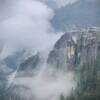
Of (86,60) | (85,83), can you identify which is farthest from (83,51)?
(85,83)

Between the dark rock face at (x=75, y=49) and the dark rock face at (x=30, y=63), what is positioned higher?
the dark rock face at (x=75, y=49)

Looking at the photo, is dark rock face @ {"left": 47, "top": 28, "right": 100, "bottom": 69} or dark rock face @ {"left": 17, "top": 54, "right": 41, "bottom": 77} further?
dark rock face @ {"left": 17, "top": 54, "right": 41, "bottom": 77}

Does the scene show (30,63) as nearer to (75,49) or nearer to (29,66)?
(29,66)

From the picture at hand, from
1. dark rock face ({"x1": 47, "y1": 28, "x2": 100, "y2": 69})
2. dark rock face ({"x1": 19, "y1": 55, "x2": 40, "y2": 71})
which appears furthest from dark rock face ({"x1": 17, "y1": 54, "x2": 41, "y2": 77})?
dark rock face ({"x1": 47, "y1": 28, "x2": 100, "y2": 69})

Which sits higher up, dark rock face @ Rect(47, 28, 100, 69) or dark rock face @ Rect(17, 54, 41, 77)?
dark rock face @ Rect(47, 28, 100, 69)

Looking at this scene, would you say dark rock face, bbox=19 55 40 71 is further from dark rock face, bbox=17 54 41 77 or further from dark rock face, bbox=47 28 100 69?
dark rock face, bbox=47 28 100 69

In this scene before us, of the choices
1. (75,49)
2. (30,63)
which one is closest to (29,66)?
(30,63)

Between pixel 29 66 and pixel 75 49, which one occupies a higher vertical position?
pixel 75 49

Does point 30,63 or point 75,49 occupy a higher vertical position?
point 75,49

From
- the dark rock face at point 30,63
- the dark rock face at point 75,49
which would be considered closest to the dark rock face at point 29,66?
the dark rock face at point 30,63

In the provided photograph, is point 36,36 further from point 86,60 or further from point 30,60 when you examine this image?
point 86,60

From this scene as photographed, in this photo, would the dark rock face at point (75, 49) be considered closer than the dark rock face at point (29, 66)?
Yes

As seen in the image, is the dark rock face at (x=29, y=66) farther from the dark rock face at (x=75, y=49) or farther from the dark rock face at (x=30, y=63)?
the dark rock face at (x=75, y=49)
